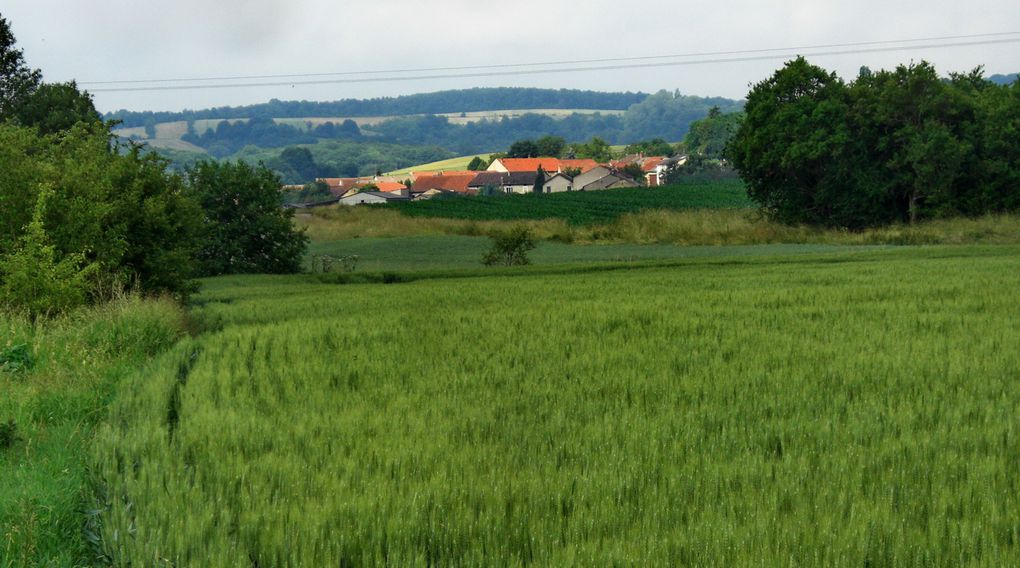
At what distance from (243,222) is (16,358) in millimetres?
27381

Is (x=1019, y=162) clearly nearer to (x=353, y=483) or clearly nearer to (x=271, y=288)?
(x=271, y=288)

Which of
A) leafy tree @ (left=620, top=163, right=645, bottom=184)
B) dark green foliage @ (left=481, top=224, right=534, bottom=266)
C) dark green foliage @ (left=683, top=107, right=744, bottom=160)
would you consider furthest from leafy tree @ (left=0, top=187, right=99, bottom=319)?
dark green foliage @ (left=683, top=107, right=744, bottom=160)

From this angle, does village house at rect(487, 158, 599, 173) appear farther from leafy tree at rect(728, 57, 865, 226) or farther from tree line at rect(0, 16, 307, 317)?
tree line at rect(0, 16, 307, 317)

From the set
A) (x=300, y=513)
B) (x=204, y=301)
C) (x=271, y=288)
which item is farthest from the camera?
(x=271, y=288)

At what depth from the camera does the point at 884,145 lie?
4984 centimetres

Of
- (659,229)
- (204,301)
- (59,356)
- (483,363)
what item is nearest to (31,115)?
(659,229)

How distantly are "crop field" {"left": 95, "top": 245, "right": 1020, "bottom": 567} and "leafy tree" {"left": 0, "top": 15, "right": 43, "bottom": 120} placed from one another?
187 feet

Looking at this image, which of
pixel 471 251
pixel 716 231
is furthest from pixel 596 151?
pixel 471 251

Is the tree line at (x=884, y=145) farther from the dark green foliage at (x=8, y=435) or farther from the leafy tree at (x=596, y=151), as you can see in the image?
the leafy tree at (x=596, y=151)

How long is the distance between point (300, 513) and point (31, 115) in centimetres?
6492

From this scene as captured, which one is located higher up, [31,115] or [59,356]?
[31,115]

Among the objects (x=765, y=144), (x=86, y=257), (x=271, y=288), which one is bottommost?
(x=271, y=288)

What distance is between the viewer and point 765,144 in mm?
53562

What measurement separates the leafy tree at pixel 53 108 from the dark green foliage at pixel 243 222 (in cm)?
2623
